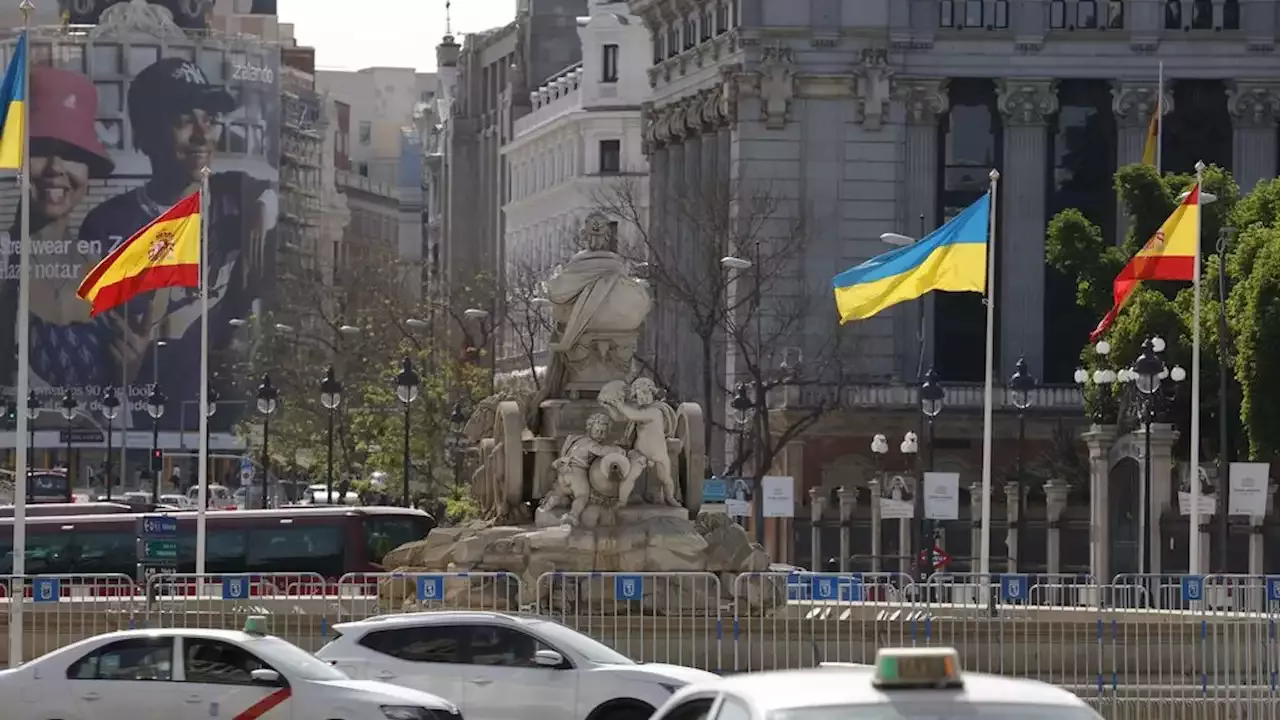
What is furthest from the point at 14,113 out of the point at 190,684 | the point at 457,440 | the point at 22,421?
the point at 457,440

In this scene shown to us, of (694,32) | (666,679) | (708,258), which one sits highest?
(694,32)

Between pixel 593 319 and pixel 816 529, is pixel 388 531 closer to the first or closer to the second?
pixel 816 529

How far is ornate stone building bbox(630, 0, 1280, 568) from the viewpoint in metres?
90.8

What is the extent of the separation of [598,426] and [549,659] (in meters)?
8.07

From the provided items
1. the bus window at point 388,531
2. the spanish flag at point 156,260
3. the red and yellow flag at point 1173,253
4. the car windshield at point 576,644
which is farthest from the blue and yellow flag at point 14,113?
the bus window at point 388,531

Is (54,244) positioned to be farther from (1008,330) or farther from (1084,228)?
(1084,228)

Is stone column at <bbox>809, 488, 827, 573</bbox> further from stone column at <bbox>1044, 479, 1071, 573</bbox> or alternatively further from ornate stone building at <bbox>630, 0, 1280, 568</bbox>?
ornate stone building at <bbox>630, 0, 1280, 568</bbox>

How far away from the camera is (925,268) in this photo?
4591 centimetres

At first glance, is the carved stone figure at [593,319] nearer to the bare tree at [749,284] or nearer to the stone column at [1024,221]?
the bare tree at [749,284]

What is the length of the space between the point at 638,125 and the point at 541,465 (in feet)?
301

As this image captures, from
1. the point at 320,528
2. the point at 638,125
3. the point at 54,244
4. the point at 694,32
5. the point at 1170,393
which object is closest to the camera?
the point at 320,528

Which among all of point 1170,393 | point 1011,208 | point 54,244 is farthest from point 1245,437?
point 54,244

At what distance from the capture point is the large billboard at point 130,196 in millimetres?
153375

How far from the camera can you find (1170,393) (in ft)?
220
